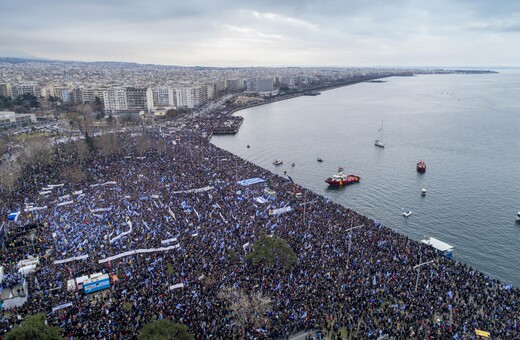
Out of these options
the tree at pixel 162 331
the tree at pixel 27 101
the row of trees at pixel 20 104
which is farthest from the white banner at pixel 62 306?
the tree at pixel 27 101

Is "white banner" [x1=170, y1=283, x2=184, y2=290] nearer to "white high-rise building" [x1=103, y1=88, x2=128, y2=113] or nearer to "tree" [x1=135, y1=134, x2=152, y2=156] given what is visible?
"tree" [x1=135, y1=134, x2=152, y2=156]

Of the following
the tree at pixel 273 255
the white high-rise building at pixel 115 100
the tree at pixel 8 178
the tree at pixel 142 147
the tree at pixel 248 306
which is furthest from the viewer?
the white high-rise building at pixel 115 100

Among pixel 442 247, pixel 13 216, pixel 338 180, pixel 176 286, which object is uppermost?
pixel 13 216

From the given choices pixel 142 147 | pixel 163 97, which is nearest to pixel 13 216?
pixel 142 147

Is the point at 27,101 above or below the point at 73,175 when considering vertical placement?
above

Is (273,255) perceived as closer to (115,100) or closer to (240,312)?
(240,312)

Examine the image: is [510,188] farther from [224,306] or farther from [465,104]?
[465,104]

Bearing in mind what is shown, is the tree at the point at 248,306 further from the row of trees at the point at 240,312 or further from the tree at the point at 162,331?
the tree at the point at 162,331

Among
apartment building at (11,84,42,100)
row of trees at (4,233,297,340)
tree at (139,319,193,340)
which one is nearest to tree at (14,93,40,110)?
apartment building at (11,84,42,100)
